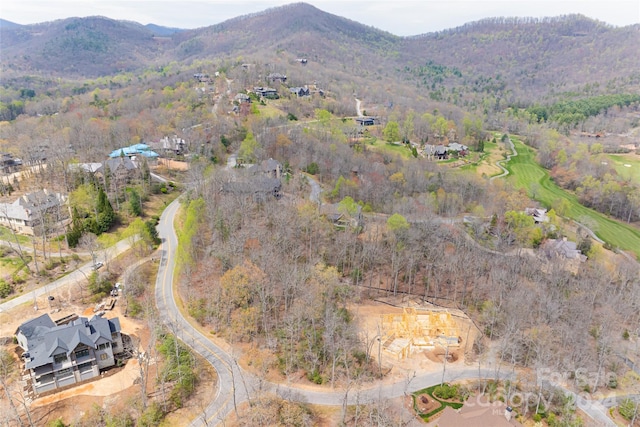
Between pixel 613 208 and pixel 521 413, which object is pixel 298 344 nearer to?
pixel 521 413

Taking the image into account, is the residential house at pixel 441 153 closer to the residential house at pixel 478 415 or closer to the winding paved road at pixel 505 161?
A: the winding paved road at pixel 505 161

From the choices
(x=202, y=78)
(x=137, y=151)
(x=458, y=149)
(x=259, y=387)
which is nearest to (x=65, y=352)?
(x=259, y=387)

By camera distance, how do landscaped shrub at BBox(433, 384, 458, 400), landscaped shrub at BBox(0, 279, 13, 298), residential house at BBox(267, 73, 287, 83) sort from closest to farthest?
landscaped shrub at BBox(433, 384, 458, 400) → landscaped shrub at BBox(0, 279, 13, 298) → residential house at BBox(267, 73, 287, 83)

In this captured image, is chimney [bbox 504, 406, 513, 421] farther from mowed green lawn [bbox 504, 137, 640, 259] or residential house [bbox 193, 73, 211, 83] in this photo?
residential house [bbox 193, 73, 211, 83]

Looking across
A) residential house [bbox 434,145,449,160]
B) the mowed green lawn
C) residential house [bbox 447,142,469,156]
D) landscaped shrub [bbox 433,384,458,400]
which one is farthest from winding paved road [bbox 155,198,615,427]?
residential house [bbox 447,142,469,156]

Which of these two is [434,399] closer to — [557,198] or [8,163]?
[557,198]

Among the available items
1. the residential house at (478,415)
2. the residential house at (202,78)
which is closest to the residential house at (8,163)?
the residential house at (202,78)

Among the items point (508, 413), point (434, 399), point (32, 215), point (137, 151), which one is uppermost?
point (137, 151)
